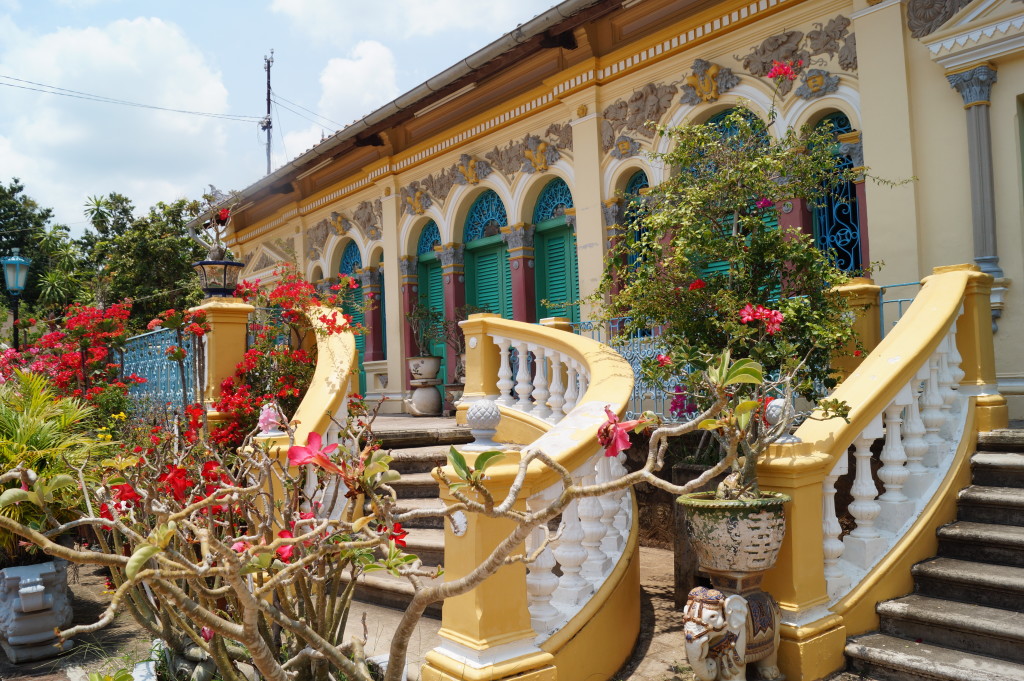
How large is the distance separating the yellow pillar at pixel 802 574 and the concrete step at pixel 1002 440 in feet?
5.92

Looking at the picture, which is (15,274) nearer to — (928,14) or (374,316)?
(374,316)

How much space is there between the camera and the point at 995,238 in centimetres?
611

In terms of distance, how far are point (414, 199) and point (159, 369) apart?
4.92 meters

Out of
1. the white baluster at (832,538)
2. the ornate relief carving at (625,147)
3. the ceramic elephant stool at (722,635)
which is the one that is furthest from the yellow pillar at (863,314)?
the ornate relief carving at (625,147)

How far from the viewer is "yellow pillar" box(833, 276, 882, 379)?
5.65 meters

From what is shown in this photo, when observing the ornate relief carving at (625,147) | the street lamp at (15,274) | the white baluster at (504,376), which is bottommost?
the white baluster at (504,376)

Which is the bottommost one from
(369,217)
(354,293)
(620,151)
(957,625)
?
(957,625)

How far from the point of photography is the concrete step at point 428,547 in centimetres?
516

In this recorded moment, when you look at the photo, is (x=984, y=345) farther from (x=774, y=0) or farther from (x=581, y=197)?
(x=581, y=197)

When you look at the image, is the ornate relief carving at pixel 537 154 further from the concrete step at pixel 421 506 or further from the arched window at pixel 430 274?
the concrete step at pixel 421 506

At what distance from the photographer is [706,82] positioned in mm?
8086

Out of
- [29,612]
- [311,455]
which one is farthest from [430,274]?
[311,455]

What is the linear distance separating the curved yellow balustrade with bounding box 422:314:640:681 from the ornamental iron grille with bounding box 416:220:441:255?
778 cm

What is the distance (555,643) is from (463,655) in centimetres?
47
